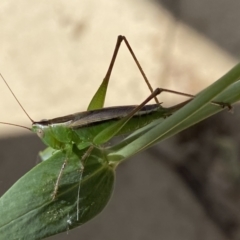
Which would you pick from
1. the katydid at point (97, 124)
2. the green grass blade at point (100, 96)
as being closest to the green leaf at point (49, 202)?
the katydid at point (97, 124)

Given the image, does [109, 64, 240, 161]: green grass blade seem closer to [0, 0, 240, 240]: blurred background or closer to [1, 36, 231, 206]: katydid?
[1, 36, 231, 206]: katydid

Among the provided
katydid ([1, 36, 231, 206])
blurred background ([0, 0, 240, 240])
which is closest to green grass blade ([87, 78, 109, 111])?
katydid ([1, 36, 231, 206])

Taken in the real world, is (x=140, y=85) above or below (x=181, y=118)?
below

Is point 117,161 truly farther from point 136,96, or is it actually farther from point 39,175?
point 136,96

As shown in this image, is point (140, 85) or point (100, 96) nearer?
point (100, 96)

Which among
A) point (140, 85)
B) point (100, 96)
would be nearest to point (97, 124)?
point (100, 96)

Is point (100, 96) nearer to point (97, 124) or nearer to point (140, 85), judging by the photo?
point (97, 124)
